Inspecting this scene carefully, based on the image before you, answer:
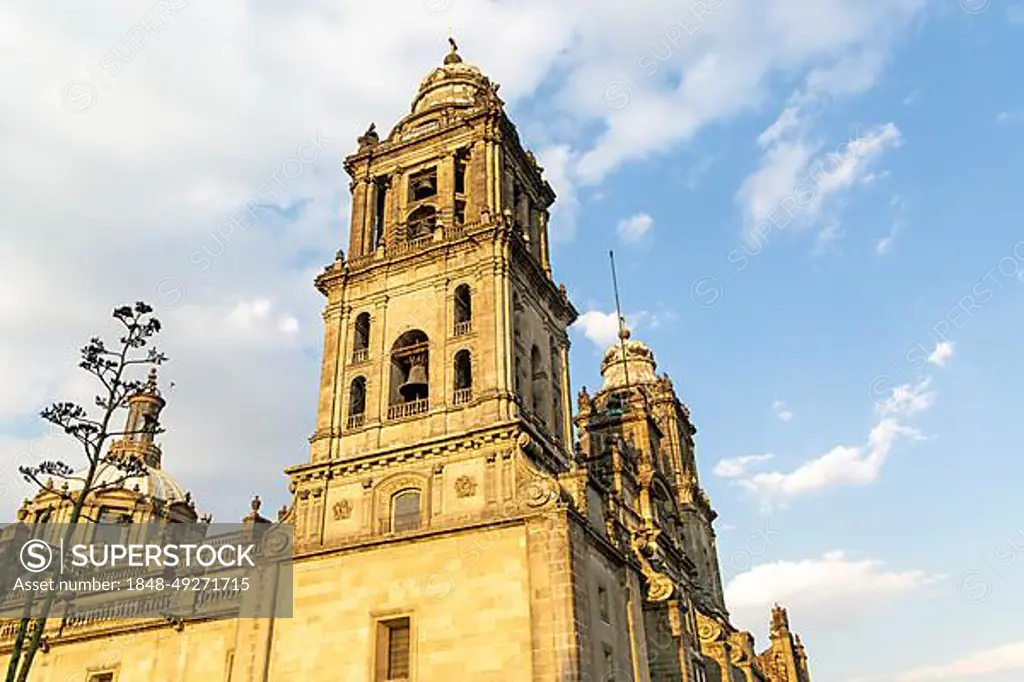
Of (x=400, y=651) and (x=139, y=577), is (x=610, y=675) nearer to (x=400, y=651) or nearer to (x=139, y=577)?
(x=400, y=651)

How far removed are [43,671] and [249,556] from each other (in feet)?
34.2

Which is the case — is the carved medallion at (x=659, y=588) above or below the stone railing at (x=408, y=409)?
below

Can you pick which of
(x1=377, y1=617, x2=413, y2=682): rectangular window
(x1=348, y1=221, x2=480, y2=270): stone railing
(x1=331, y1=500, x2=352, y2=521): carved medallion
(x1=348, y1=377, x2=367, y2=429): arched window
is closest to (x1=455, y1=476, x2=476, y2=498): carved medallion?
(x1=331, y1=500, x2=352, y2=521): carved medallion

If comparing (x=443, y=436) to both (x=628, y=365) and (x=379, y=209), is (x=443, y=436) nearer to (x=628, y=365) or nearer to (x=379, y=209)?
(x=379, y=209)

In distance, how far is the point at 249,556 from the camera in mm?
31391

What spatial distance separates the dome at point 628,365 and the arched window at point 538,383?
997 inches

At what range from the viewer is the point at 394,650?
27.6m

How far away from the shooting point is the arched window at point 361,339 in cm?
3466

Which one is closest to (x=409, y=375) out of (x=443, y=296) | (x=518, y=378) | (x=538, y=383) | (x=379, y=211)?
(x=443, y=296)

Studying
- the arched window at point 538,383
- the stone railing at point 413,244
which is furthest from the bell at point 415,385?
the stone railing at point 413,244

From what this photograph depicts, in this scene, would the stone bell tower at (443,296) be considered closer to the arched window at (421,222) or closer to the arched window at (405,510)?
the arched window at (421,222)

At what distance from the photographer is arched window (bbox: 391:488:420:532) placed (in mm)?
29766

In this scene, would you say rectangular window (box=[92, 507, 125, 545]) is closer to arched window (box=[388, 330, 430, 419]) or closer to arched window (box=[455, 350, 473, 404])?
arched window (box=[388, 330, 430, 419])

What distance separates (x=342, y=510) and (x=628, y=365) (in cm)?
3555
